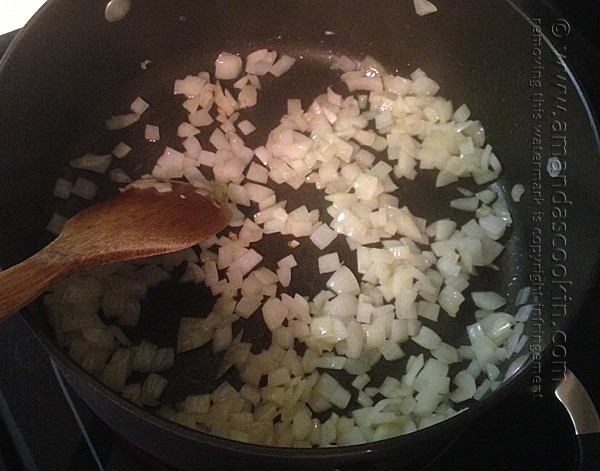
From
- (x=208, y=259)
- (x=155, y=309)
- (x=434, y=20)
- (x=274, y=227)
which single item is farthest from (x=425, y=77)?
(x=155, y=309)

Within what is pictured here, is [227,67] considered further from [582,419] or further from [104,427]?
[582,419]

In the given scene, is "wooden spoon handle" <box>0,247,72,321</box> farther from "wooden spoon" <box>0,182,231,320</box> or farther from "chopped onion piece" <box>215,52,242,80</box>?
"chopped onion piece" <box>215,52,242,80</box>

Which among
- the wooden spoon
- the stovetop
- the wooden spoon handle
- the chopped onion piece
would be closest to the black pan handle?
the stovetop

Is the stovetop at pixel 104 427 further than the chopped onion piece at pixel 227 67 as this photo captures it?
No

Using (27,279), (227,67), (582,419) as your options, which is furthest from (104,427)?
(227,67)

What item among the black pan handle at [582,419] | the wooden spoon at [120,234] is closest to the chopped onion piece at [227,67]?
the wooden spoon at [120,234]

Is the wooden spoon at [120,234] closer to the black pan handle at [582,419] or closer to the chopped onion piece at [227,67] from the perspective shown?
the chopped onion piece at [227,67]
